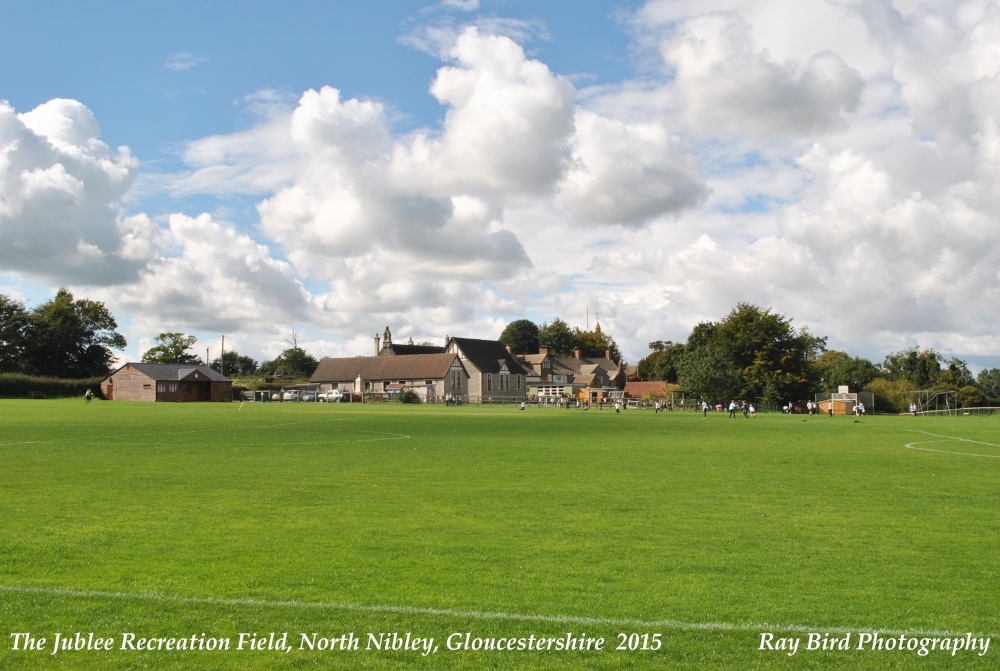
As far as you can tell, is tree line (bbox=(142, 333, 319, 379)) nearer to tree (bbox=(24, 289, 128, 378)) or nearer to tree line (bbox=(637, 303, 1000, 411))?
tree (bbox=(24, 289, 128, 378))

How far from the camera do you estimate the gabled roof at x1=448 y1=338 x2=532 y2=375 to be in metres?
119

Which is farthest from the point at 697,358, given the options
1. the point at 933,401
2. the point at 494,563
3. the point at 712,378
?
the point at 494,563

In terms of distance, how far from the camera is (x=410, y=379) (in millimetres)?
117125

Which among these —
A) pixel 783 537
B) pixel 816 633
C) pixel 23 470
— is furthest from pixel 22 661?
pixel 23 470

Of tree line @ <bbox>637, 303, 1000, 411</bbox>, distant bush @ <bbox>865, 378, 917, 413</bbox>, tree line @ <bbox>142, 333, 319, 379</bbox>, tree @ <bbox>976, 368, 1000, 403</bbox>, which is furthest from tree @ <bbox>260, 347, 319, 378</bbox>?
tree @ <bbox>976, 368, 1000, 403</bbox>

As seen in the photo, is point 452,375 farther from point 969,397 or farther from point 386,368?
point 969,397

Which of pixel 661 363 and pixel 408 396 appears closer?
pixel 408 396

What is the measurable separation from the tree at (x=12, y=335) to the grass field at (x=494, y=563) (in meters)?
109

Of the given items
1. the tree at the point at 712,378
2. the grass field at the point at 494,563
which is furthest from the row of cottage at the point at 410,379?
the grass field at the point at 494,563

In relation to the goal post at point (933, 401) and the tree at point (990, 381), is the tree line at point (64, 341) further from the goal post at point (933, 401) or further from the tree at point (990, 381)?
the tree at point (990, 381)

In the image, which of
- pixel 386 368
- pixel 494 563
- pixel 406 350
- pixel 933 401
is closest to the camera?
pixel 494 563

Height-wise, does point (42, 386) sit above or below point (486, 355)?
below

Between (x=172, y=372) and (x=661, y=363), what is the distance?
255 feet

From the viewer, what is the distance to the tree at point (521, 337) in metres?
169
